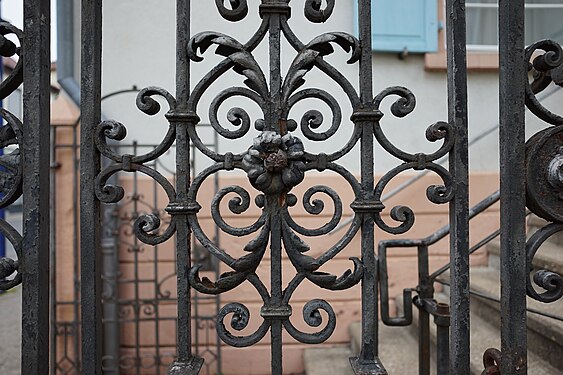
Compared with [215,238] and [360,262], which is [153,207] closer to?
[215,238]

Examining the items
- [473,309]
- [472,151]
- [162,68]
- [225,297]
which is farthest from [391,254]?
[162,68]

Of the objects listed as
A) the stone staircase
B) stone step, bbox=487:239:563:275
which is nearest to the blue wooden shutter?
the stone staircase

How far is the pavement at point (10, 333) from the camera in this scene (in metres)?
3.29

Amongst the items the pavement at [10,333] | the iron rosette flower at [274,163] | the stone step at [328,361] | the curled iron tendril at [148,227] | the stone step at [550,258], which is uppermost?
the iron rosette flower at [274,163]

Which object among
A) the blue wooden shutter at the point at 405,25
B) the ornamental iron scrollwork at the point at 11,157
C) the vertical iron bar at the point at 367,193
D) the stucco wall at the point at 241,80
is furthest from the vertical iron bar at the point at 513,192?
the blue wooden shutter at the point at 405,25

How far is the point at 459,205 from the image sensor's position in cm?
80

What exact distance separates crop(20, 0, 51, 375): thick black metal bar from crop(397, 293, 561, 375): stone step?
1814mm

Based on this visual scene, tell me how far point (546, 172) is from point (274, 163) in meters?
0.52

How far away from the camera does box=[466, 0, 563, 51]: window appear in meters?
3.56

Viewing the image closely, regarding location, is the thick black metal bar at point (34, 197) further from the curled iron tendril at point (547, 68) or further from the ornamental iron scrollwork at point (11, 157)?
the curled iron tendril at point (547, 68)

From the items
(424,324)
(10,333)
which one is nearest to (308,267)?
(424,324)

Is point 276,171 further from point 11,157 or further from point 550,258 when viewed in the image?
point 550,258

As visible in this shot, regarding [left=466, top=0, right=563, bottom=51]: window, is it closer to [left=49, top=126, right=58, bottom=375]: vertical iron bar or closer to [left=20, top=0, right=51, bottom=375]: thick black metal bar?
[left=49, top=126, right=58, bottom=375]: vertical iron bar

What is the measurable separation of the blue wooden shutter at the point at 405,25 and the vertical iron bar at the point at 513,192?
2385mm
